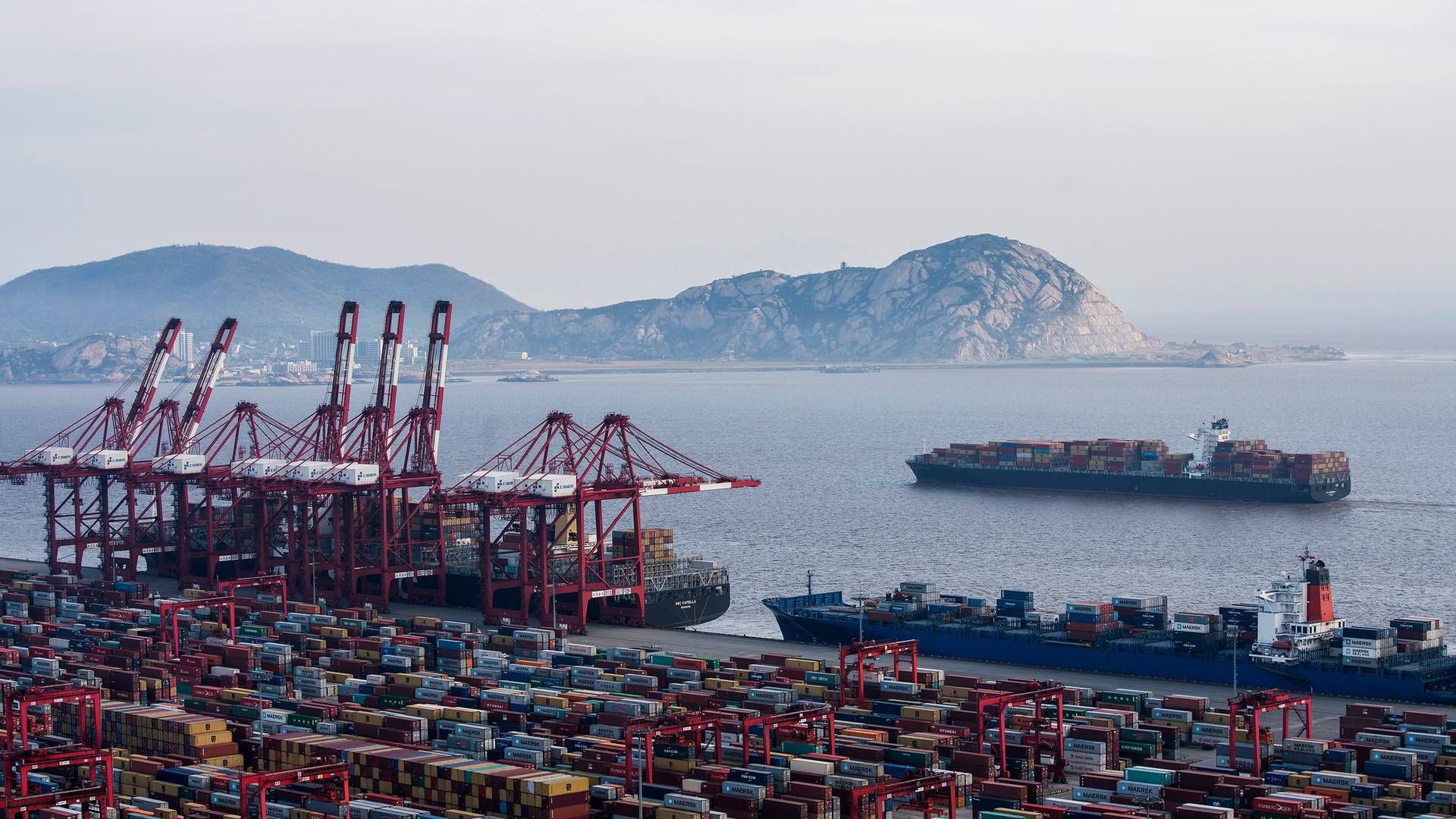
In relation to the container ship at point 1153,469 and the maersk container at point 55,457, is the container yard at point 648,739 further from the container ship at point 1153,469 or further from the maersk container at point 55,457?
the container ship at point 1153,469

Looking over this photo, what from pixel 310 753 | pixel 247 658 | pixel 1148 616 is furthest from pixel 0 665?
pixel 1148 616

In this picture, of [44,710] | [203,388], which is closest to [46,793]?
[44,710]

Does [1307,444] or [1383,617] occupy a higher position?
[1307,444]

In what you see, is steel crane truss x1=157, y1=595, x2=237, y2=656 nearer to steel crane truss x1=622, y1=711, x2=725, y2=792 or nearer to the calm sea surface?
the calm sea surface

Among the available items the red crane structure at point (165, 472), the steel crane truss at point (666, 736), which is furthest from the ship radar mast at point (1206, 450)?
the steel crane truss at point (666, 736)

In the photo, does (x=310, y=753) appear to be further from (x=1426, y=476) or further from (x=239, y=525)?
(x=1426, y=476)

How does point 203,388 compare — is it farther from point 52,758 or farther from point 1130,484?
point 1130,484
